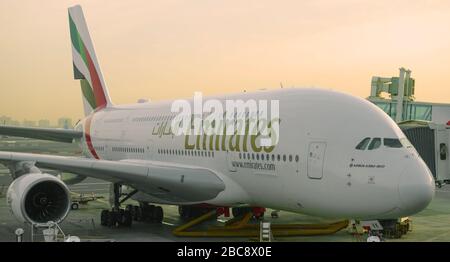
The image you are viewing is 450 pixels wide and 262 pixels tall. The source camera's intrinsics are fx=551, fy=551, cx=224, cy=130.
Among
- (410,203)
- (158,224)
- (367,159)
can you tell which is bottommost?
(158,224)

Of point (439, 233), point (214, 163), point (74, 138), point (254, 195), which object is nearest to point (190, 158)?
point (214, 163)

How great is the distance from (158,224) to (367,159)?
417 inches

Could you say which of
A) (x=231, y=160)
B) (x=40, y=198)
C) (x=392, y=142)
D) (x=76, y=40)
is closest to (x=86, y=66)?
(x=76, y=40)

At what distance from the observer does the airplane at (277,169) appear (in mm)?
11875

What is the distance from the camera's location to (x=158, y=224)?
20531 mm

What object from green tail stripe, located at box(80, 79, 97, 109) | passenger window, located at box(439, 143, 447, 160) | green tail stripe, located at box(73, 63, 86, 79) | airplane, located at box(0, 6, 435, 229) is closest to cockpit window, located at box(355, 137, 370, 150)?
airplane, located at box(0, 6, 435, 229)

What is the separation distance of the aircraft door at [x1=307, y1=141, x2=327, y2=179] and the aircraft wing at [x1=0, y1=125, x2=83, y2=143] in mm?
14701

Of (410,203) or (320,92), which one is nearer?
(410,203)

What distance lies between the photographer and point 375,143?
12.3 meters

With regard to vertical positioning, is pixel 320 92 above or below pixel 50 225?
above

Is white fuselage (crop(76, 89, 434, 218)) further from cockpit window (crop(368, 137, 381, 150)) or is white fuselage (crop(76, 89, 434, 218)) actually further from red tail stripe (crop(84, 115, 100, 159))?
red tail stripe (crop(84, 115, 100, 159))

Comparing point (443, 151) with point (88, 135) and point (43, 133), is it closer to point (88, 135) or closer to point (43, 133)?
point (88, 135)

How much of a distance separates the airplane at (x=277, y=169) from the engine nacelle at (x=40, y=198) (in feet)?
0.09
